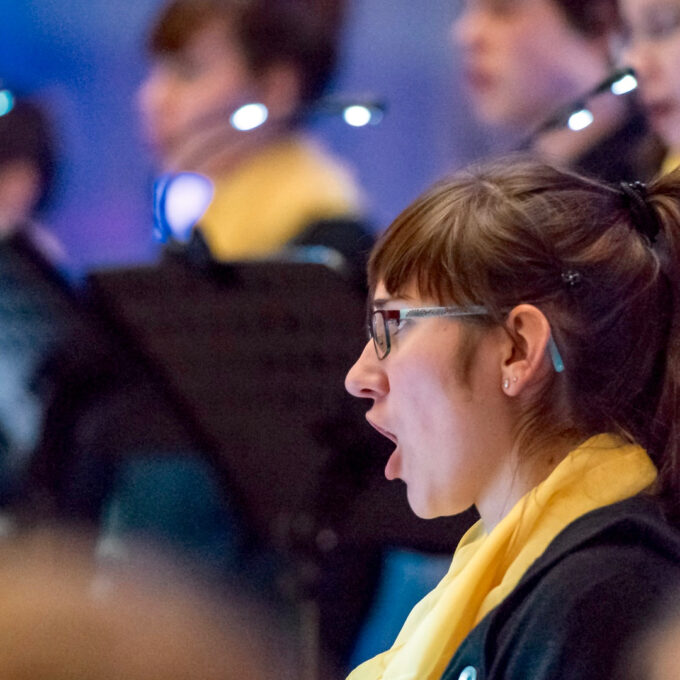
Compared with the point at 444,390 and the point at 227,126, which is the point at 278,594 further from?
the point at 444,390

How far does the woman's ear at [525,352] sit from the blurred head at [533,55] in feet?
3.19

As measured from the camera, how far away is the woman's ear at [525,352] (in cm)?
92

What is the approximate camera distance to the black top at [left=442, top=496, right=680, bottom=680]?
77cm

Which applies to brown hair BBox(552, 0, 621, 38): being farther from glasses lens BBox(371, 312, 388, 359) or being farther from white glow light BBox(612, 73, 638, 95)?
glasses lens BBox(371, 312, 388, 359)

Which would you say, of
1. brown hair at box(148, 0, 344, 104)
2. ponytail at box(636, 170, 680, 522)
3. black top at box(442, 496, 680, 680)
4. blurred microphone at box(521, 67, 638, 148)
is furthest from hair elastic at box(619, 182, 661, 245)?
brown hair at box(148, 0, 344, 104)

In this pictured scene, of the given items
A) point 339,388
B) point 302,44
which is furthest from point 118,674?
point 302,44

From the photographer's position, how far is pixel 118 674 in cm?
72

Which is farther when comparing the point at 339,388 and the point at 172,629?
the point at 339,388

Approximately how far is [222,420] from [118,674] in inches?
34.3

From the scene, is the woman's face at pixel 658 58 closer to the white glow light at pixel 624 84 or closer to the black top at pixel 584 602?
the white glow light at pixel 624 84

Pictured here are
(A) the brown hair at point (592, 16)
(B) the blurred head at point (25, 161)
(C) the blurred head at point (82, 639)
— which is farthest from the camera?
(B) the blurred head at point (25, 161)

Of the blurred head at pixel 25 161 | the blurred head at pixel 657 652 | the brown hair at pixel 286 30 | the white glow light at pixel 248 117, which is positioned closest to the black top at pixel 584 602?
the blurred head at pixel 657 652

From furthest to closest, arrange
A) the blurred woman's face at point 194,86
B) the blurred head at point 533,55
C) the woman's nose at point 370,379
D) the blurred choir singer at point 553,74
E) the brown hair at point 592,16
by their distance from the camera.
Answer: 1. the blurred woman's face at point 194,86
2. the blurred head at point 533,55
3. the brown hair at point 592,16
4. the blurred choir singer at point 553,74
5. the woman's nose at point 370,379

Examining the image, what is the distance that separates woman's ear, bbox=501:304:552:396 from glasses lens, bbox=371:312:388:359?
0.37ft
